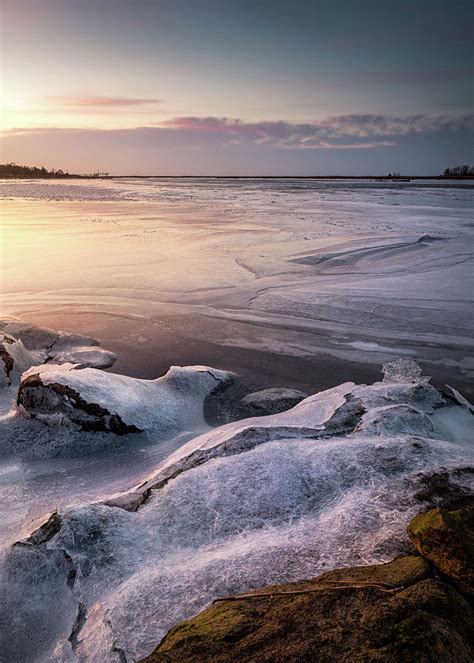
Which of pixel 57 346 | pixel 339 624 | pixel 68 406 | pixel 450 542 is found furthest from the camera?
pixel 57 346

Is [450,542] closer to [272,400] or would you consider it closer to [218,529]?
[218,529]

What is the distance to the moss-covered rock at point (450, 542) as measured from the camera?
193 cm

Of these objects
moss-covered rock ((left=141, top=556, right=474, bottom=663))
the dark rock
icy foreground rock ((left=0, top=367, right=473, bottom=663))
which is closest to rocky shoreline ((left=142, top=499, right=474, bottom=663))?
moss-covered rock ((left=141, top=556, right=474, bottom=663))

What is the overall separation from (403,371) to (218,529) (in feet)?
10.8

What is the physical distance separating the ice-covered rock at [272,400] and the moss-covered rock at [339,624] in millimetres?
2507

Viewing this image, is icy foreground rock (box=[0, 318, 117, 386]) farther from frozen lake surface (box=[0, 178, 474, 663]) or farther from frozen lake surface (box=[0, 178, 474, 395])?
frozen lake surface (box=[0, 178, 474, 395])

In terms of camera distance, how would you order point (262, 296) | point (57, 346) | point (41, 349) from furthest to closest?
point (262, 296) → point (57, 346) → point (41, 349)

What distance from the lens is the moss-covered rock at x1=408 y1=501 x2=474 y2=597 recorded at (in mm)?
1934

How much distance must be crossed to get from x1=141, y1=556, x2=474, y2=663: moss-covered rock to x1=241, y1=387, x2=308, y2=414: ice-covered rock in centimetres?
251

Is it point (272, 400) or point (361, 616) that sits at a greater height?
point (361, 616)

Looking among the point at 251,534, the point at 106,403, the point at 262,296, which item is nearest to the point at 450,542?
the point at 251,534

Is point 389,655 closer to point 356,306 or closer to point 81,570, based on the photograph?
point 81,570

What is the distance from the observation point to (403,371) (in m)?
5.29

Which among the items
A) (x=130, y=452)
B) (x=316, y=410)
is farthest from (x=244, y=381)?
(x=130, y=452)
